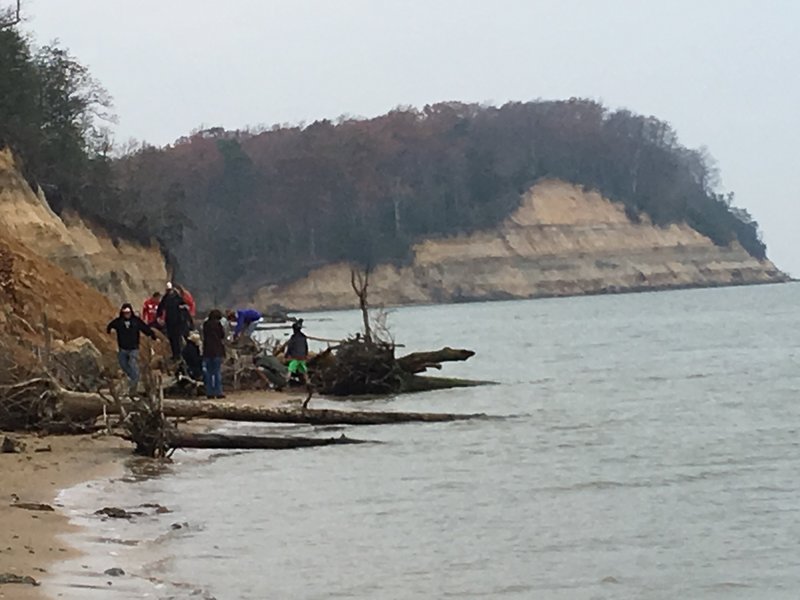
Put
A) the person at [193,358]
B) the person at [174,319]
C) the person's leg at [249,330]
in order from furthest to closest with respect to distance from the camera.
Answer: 1. the person's leg at [249,330]
2. the person at [174,319]
3. the person at [193,358]

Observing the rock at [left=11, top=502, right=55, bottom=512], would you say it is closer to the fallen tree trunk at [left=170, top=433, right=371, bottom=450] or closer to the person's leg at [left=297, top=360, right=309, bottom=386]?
the fallen tree trunk at [left=170, top=433, right=371, bottom=450]

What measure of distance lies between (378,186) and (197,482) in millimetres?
107478

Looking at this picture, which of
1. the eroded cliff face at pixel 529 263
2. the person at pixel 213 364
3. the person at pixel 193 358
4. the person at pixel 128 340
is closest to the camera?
the person at pixel 128 340

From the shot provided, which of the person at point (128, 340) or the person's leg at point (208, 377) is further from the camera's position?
the person's leg at point (208, 377)

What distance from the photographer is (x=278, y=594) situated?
902 cm

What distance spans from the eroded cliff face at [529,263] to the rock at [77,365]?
298 feet

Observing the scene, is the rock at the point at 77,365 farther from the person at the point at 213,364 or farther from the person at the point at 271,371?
the person at the point at 271,371

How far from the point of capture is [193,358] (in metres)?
22.1

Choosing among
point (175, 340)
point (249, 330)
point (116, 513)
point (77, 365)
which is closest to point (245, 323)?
point (249, 330)

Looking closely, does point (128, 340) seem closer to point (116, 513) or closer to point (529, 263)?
point (116, 513)

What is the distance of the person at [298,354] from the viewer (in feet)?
82.6

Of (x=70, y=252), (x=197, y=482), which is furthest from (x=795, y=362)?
(x=197, y=482)

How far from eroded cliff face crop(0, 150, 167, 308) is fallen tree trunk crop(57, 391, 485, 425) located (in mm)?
12653

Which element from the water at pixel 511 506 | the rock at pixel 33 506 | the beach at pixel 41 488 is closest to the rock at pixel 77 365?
the beach at pixel 41 488
